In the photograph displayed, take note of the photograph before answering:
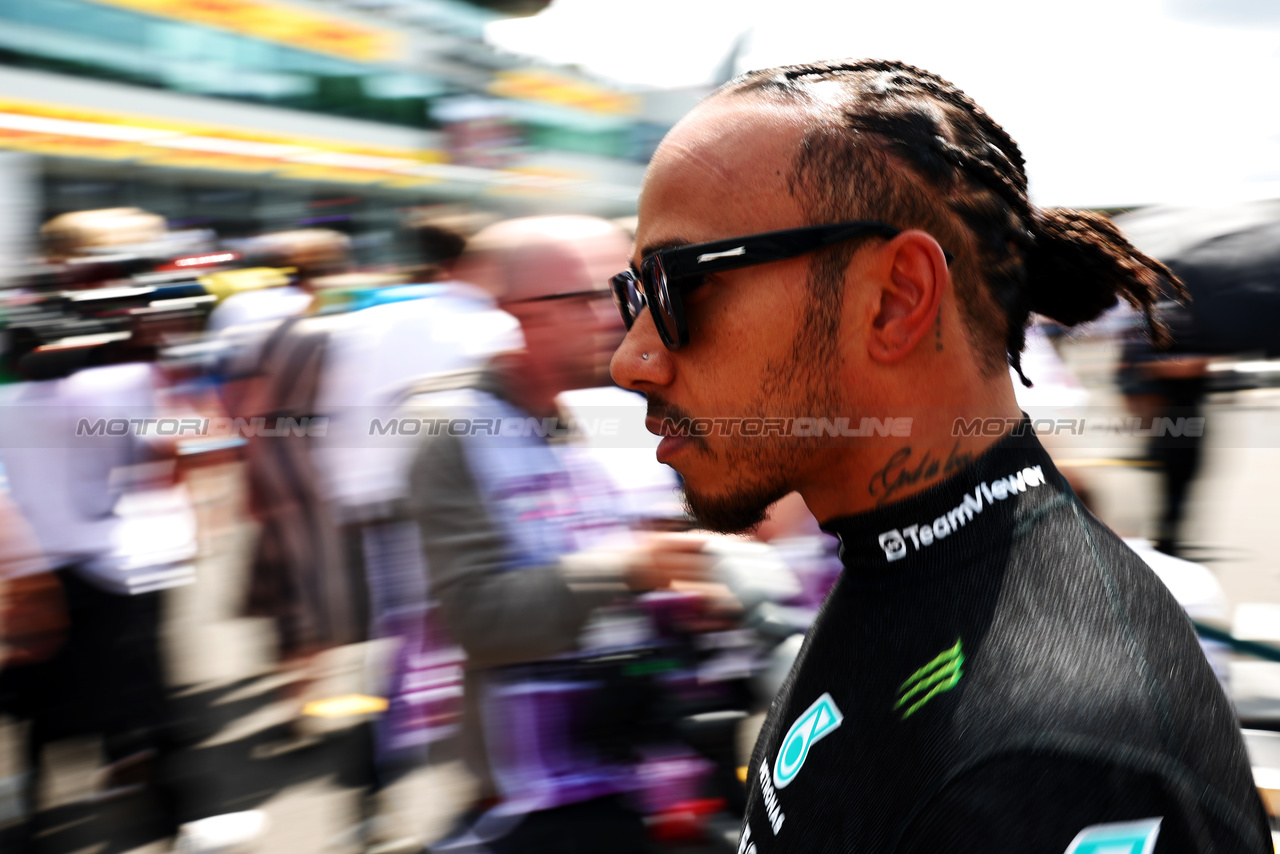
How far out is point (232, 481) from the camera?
15.2 feet

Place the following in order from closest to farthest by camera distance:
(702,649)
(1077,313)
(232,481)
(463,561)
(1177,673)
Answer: (1177,673) < (1077,313) < (463,561) < (702,649) < (232,481)

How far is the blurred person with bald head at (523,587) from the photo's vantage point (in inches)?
83.0

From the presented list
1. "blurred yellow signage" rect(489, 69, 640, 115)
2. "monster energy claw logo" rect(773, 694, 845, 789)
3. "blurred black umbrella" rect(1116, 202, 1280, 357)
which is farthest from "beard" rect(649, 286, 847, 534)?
"blurred yellow signage" rect(489, 69, 640, 115)

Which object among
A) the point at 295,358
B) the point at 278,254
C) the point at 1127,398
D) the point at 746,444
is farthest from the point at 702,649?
the point at 278,254

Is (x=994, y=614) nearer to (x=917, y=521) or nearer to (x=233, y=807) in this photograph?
(x=917, y=521)

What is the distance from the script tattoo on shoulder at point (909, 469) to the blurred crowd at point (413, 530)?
81 cm

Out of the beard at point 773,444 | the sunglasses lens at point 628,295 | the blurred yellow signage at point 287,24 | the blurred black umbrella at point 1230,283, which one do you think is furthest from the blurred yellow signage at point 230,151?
the beard at point 773,444

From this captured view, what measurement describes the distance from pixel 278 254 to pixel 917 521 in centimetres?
467

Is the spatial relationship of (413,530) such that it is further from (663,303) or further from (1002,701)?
(1002,701)

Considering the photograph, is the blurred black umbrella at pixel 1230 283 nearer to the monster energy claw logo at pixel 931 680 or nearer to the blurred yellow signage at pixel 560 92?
the monster energy claw logo at pixel 931 680

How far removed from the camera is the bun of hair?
1187 mm

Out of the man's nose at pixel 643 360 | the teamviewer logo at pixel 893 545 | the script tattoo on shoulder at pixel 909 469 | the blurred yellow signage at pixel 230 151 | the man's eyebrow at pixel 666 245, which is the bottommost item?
the teamviewer logo at pixel 893 545

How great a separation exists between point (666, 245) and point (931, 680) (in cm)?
57

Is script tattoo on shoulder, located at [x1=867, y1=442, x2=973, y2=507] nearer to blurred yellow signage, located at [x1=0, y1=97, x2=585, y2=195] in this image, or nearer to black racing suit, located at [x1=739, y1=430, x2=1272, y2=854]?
black racing suit, located at [x1=739, y1=430, x2=1272, y2=854]
